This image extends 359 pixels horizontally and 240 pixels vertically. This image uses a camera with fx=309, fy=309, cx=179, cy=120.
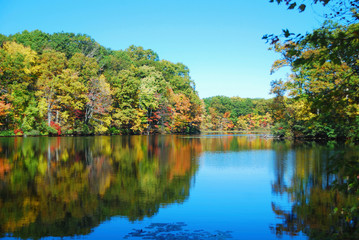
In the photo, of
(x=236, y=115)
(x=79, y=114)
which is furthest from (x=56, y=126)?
(x=236, y=115)

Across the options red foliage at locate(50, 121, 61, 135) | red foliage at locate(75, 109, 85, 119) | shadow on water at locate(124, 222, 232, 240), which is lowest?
shadow on water at locate(124, 222, 232, 240)

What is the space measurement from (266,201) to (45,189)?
6760mm

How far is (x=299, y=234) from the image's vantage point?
6.01m

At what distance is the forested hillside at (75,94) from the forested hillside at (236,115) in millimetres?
36599

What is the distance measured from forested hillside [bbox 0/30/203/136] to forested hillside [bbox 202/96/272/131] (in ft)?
120

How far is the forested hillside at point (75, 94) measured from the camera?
3900 cm

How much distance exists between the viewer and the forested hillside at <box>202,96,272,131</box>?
105 metres

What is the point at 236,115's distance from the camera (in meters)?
113

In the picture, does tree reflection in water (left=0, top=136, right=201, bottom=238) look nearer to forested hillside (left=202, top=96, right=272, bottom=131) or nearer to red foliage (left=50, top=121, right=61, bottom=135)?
Answer: red foliage (left=50, top=121, right=61, bottom=135)

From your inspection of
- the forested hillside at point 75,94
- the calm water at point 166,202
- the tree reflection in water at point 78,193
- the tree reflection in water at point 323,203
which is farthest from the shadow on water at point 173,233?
the forested hillside at point 75,94

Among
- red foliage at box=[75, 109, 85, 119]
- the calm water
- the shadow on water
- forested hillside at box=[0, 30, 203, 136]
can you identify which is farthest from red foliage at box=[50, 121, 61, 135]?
the shadow on water

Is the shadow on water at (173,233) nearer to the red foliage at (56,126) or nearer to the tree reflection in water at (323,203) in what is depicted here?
the tree reflection in water at (323,203)

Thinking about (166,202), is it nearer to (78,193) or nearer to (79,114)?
(78,193)

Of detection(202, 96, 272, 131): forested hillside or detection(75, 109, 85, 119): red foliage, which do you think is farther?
detection(202, 96, 272, 131): forested hillside
